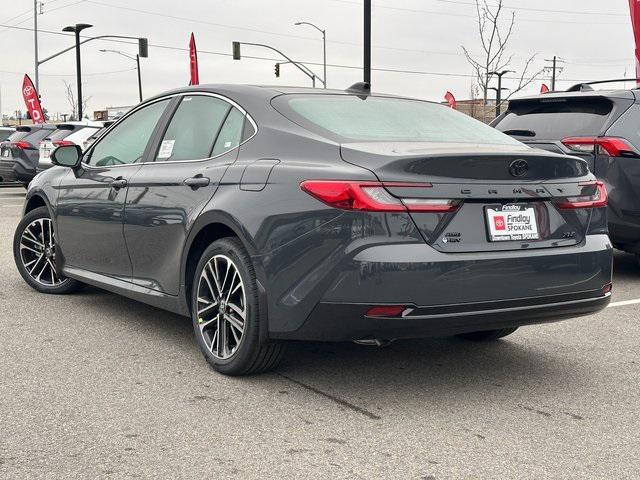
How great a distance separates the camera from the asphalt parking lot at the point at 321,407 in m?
3.33

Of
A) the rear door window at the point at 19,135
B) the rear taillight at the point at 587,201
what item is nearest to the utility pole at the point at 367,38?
the rear door window at the point at 19,135

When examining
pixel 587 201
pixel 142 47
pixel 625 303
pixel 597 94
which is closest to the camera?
pixel 587 201

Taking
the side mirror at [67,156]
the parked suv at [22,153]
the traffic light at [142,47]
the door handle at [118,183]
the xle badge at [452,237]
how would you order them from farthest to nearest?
the traffic light at [142,47], the parked suv at [22,153], the side mirror at [67,156], the door handle at [118,183], the xle badge at [452,237]

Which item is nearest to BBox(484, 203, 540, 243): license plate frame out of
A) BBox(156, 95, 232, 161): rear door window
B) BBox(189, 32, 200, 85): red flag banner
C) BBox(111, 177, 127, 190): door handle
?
BBox(156, 95, 232, 161): rear door window

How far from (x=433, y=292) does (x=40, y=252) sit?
412 centimetres

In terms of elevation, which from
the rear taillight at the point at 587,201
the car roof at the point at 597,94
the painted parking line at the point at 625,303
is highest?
the car roof at the point at 597,94

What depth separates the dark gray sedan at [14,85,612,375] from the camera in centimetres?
387

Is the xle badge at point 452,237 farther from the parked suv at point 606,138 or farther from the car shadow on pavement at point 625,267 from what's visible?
the car shadow on pavement at point 625,267

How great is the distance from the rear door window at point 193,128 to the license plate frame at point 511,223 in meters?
1.70

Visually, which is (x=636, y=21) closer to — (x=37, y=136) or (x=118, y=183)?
(x=118, y=183)

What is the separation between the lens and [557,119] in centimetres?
806

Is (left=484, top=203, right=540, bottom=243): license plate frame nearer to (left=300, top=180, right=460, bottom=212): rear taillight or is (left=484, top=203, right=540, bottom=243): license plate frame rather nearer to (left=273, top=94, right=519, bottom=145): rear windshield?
(left=300, top=180, right=460, bottom=212): rear taillight

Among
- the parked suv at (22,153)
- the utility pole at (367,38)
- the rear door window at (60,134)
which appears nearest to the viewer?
the utility pole at (367,38)

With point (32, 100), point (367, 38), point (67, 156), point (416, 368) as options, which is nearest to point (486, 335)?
point (416, 368)
